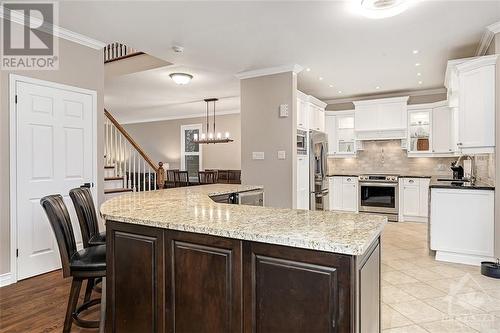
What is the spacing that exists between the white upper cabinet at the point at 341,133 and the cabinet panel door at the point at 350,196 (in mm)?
817

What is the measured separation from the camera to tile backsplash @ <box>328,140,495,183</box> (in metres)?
6.50

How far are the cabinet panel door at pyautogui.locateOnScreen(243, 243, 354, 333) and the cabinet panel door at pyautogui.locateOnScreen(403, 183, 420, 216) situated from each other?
228 inches

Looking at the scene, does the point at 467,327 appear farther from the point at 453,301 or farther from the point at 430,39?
→ the point at 430,39

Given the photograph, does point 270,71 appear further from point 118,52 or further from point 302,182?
point 118,52

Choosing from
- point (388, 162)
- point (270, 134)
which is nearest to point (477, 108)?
point (270, 134)

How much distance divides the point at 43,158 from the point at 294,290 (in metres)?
3.26

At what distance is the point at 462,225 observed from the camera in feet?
12.2

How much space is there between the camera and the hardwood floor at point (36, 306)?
2256mm

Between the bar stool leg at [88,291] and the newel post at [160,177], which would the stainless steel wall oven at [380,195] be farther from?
A: the bar stool leg at [88,291]

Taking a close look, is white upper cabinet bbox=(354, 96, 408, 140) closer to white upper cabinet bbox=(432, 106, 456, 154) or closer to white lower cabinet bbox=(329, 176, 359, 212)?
white upper cabinet bbox=(432, 106, 456, 154)

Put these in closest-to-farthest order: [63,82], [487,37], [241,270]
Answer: [241,270], [63,82], [487,37]

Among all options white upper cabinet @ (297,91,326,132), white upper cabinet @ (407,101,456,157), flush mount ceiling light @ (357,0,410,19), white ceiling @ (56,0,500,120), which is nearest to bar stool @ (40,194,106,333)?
white ceiling @ (56,0,500,120)

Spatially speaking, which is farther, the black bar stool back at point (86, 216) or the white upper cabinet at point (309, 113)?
the white upper cabinet at point (309, 113)

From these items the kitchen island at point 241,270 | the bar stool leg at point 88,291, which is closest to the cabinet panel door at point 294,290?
the kitchen island at point 241,270
